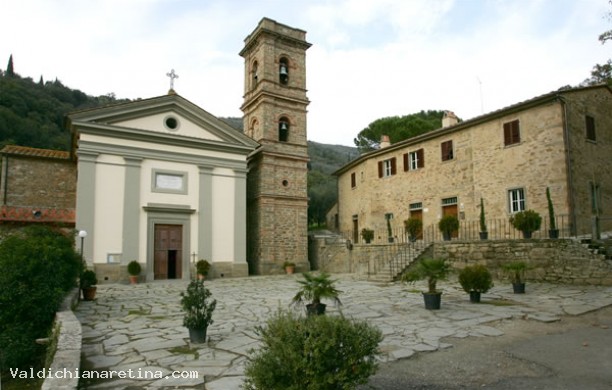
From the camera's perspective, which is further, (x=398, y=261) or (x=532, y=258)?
(x=398, y=261)

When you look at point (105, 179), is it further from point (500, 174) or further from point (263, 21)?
point (500, 174)

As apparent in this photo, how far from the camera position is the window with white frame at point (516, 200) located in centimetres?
1668

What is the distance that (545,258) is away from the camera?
12.7 m

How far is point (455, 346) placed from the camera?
5738mm

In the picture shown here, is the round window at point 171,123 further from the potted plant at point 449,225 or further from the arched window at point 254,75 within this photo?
the potted plant at point 449,225

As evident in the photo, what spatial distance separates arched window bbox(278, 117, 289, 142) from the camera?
72.9ft

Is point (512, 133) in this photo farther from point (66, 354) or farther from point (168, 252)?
point (66, 354)

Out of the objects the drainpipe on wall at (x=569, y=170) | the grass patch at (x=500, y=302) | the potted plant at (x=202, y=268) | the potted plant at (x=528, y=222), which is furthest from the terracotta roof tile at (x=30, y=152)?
the drainpipe on wall at (x=569, y=170)

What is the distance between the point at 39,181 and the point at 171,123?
6569 mm

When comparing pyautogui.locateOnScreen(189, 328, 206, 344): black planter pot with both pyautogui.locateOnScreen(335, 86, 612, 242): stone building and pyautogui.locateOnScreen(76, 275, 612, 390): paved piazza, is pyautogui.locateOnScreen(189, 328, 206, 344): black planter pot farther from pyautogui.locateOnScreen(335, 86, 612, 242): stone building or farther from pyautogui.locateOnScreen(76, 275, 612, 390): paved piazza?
pyautogui.locateOnScreen(335, 86, 612, 242): stone building

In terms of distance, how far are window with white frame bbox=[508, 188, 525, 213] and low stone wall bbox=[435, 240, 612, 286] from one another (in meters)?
3.52

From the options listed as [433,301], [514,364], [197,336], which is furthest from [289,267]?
[514,364]

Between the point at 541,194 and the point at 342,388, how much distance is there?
15.5 meters

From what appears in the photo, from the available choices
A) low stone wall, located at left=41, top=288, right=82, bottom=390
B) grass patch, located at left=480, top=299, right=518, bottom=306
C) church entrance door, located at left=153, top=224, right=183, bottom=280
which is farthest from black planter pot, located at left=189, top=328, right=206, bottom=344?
church entrance door, located at left=153, top=224, right=183, bottom=280
